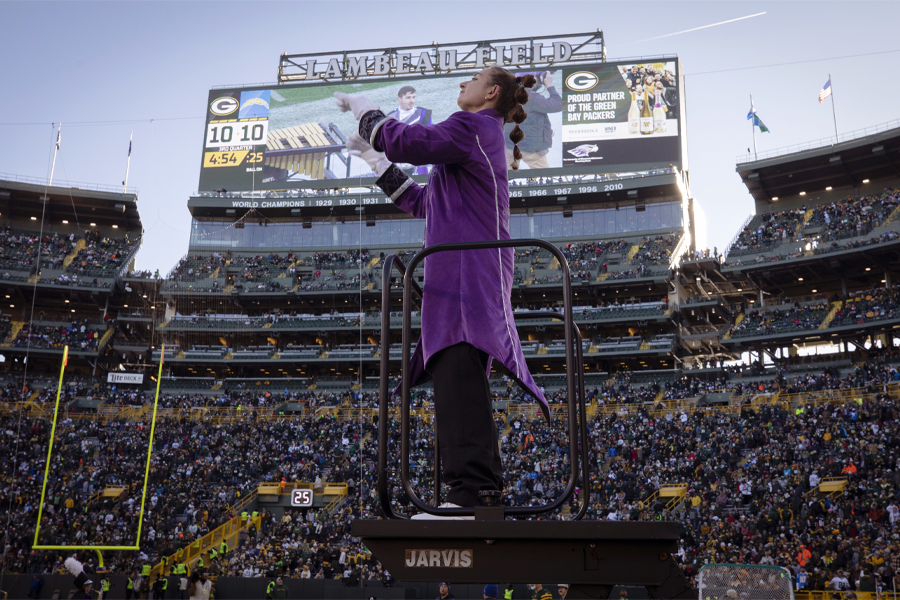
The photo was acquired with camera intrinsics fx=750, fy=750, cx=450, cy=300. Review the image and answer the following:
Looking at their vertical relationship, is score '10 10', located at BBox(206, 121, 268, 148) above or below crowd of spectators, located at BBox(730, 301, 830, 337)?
above

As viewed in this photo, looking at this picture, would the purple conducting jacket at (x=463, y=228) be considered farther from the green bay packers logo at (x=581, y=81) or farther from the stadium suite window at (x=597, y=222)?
the green bay packers logo at (x=581, y=81)

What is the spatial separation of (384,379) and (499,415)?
30.4 m

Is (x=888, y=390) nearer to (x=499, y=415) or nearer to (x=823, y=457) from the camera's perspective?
(x=823, y=457)

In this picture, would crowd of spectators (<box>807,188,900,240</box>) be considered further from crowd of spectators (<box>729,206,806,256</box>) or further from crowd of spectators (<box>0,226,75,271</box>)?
crowd of spectators (<box>0,226,75,271</box>)

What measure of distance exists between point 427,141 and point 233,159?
50205mm

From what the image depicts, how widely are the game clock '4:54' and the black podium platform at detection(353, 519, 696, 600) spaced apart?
50.0 m

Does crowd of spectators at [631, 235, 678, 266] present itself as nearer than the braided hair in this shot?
No

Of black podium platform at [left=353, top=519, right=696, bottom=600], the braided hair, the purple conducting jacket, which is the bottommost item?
black podium platform at [left=353, top=519, right=696, bottom=600]

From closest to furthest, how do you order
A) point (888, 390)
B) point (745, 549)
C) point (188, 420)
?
point (745, 549) < point (888, 390) < point (188, 420)

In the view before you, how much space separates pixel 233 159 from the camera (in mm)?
50000

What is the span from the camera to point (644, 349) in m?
41.0

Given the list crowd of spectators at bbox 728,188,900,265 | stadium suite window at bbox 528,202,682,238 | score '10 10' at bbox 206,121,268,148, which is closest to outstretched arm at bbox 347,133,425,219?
crowd of spectators at bbox 728,188,900,265

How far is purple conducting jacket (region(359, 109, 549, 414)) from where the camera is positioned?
2.66 metres

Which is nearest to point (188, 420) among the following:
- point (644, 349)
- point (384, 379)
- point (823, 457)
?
point (644, 349)
